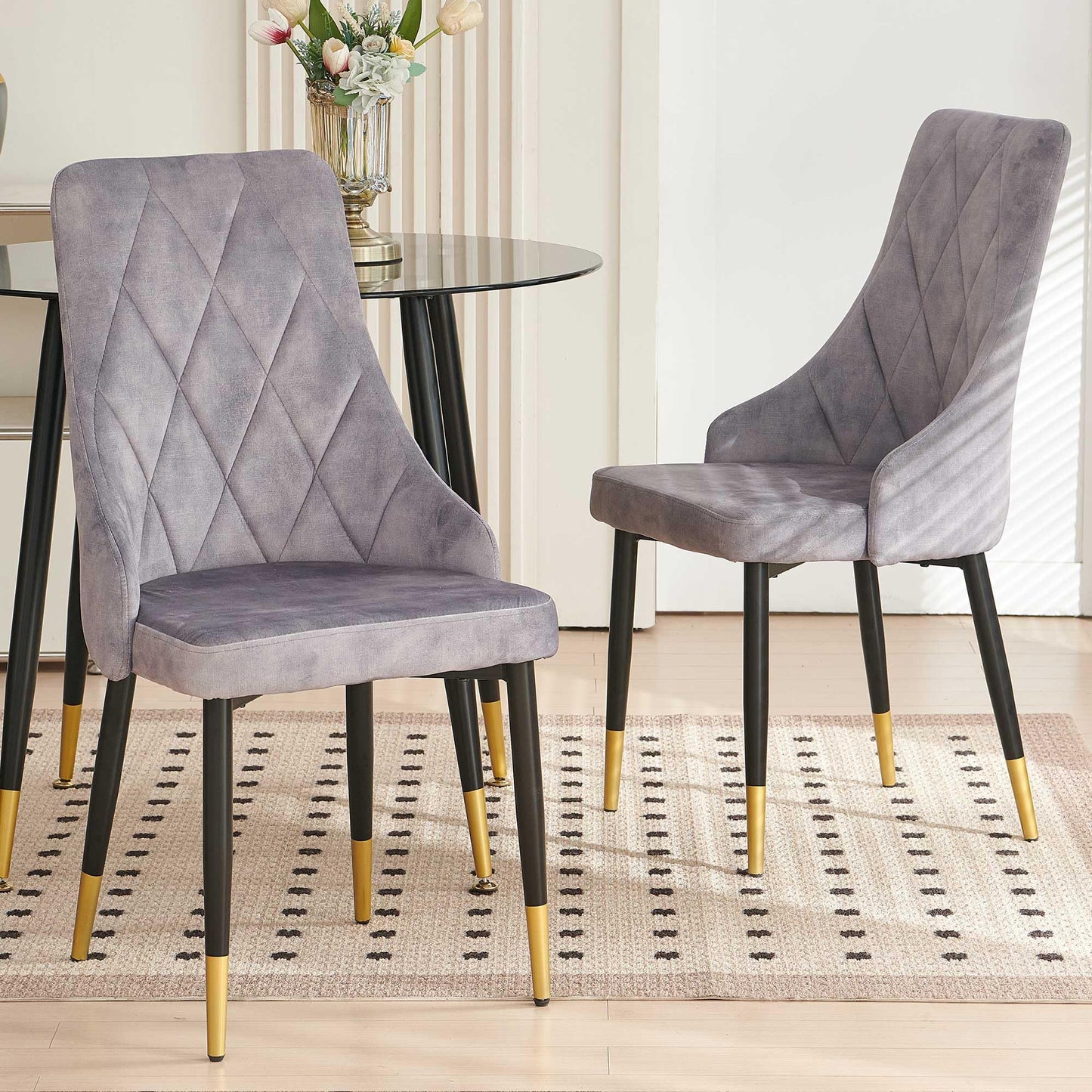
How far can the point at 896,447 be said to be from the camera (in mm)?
2449

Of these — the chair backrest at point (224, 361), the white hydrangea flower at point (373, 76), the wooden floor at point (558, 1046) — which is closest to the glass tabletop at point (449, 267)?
the chair backrest at point (224, 361)

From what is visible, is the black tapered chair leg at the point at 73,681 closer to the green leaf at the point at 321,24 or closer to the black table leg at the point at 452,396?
the black table leg at the point at 452,396

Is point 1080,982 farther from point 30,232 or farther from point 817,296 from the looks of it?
point 30,232

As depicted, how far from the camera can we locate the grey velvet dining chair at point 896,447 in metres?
2.21

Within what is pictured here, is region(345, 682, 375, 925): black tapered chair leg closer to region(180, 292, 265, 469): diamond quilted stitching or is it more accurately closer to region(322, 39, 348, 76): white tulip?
region(180, 292, 265, 469): diamond quilted stitching

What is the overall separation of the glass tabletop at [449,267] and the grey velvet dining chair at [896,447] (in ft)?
1.09

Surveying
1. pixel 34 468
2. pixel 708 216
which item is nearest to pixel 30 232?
pixel 34 468

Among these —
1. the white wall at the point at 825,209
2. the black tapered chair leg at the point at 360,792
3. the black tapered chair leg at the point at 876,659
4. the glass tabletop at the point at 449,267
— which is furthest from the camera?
the white wall at the point at 825,209

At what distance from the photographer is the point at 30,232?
3.33 m

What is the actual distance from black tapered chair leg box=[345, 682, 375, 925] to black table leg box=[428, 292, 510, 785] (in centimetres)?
50

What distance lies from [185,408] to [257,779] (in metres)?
0.80

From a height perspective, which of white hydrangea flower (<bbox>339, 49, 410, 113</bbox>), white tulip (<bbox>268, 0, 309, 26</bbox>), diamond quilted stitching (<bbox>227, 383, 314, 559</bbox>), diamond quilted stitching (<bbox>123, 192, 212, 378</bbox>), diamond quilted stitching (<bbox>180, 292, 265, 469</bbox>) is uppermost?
white tulip (<bbox>268, 0, 309, 26</bbox>)

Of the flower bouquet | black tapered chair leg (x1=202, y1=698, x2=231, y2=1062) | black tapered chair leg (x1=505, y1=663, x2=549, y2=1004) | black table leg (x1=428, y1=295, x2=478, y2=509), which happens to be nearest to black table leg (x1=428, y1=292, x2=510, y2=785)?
black table leg (x1=428, y1=295, x2=478, y2=509)

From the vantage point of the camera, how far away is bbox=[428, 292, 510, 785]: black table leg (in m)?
2.52
